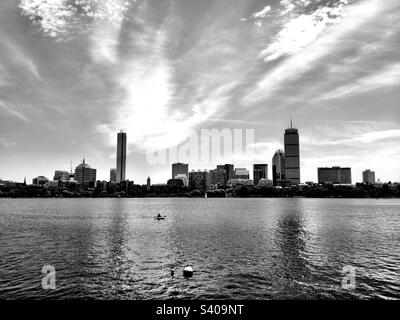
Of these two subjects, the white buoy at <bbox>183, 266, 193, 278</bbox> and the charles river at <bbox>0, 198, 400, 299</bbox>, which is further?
the white buoy at <bbox>183, 266, 193, 278</bbox>

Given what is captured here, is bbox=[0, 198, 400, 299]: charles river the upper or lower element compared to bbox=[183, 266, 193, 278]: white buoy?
lower

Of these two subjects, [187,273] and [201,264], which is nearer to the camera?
[187,273]

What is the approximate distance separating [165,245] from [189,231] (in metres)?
22.2

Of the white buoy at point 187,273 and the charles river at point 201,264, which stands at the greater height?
the white buoy at point 187,273

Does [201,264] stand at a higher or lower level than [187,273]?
lower

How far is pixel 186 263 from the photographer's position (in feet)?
162

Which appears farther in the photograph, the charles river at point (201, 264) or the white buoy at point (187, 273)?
the white buoy at point (187, 273)

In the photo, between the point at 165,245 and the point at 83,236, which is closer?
the point at 165,245

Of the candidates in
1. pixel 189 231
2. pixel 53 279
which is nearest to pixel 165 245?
pixel 189 231
